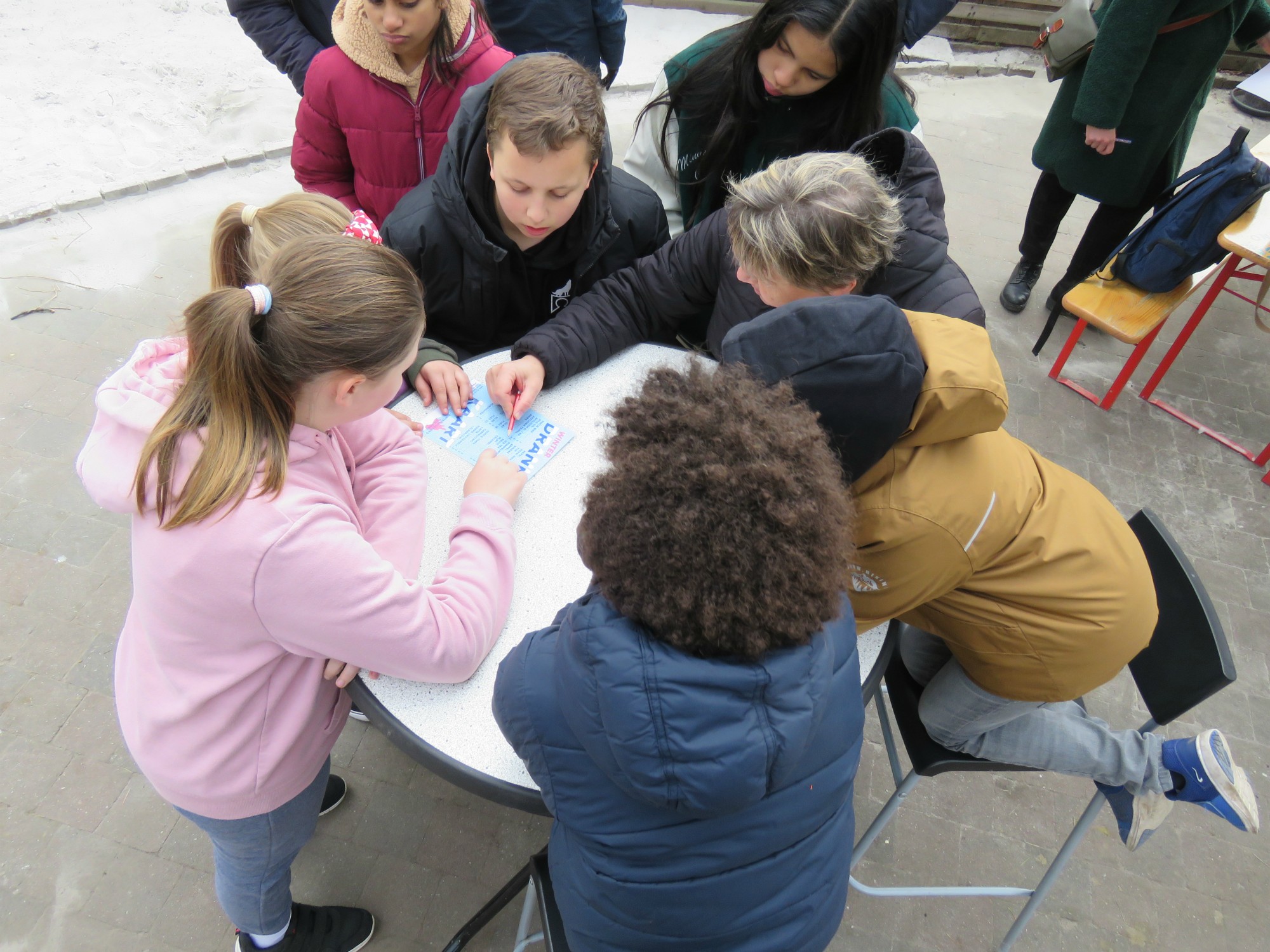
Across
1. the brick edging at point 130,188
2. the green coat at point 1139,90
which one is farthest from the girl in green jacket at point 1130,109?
the brick edging at point 130,188

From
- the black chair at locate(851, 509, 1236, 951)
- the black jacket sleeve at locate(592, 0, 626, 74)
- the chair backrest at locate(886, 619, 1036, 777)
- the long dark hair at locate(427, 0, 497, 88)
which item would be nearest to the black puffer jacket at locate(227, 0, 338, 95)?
the long dark hair at locate(427, 0, 497, 88)

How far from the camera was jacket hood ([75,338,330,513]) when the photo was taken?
3.76 ft

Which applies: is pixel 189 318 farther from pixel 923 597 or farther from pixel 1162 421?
pixel 1162 421

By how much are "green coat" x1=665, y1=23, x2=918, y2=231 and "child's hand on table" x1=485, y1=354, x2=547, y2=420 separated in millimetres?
962

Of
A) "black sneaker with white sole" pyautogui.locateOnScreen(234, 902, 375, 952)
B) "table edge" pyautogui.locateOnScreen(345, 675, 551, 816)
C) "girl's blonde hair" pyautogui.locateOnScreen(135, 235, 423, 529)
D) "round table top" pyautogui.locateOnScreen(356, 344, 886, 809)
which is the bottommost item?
"black sneaker with white sole" pyautogui.locateOnScreen(234, 902, 375, 952)

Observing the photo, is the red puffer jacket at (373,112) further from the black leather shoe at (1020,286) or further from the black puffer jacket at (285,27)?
the black leather shoe at (1020,286)

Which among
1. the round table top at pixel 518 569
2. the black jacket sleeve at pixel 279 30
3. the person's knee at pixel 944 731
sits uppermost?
the black jacket sleeve at pixel 279 30

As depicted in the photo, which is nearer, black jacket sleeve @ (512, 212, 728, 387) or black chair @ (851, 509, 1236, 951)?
black chair @ (851, 509, 1236, 951)

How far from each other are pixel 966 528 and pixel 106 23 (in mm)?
5947

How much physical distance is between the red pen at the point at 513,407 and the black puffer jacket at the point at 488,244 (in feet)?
1.26

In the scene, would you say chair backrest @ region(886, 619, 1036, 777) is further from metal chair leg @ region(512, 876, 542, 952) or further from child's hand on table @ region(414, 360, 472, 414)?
child's hand on table @ region(414, 360, 472, 414)

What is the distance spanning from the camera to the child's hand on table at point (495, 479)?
5.08 ft

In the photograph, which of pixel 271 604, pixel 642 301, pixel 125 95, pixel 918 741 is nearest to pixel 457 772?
pixel 271 604

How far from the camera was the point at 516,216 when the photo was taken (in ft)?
6.17
